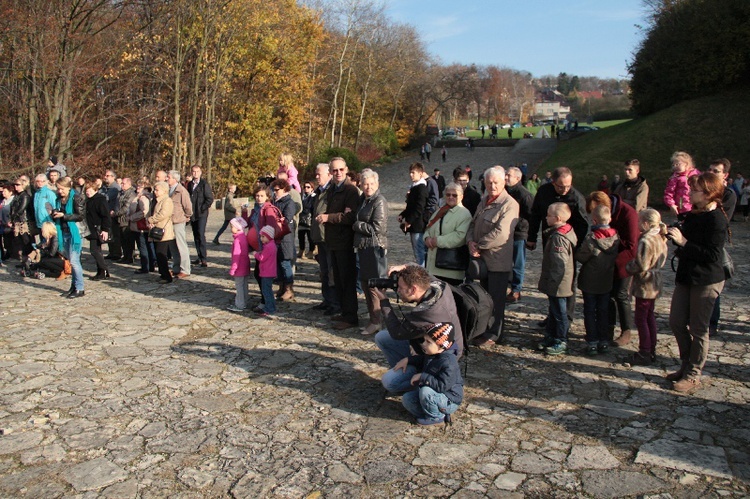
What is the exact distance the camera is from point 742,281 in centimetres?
1001

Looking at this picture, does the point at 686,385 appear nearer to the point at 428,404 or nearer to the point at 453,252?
the point at 428,404

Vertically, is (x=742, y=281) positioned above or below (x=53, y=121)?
below

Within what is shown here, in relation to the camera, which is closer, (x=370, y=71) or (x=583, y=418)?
(x=583, y=418)

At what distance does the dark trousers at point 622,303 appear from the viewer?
6652mm

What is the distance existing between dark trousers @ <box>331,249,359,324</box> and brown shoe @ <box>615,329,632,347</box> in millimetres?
3005

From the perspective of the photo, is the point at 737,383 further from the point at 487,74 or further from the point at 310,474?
the point at 487,74

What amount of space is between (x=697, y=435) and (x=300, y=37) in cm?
3207

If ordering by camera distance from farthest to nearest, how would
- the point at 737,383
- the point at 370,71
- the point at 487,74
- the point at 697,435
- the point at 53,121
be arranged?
1. the point at 487,74
2. the point at 370,71
3. the point at 53,121
4. the point at 737,383
5. the point at 697,435

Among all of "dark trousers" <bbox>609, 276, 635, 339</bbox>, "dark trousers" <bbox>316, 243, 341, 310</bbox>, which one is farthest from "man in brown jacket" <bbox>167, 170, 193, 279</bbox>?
"dark trousers" <bbox>609, 276, 635, 339</bbox>

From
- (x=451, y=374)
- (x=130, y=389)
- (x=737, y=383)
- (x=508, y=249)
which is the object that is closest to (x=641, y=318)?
(x=737, y=383)

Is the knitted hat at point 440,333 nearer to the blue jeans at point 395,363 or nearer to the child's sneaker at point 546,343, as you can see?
the blue jeans at point 395,363

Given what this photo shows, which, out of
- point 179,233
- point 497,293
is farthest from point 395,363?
point 179,233

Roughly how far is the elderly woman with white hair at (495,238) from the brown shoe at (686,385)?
189 centimetres

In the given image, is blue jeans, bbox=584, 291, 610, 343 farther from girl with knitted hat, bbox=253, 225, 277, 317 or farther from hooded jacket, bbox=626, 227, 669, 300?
girl with knitted hat, bbox=253, 225, 277, 317
